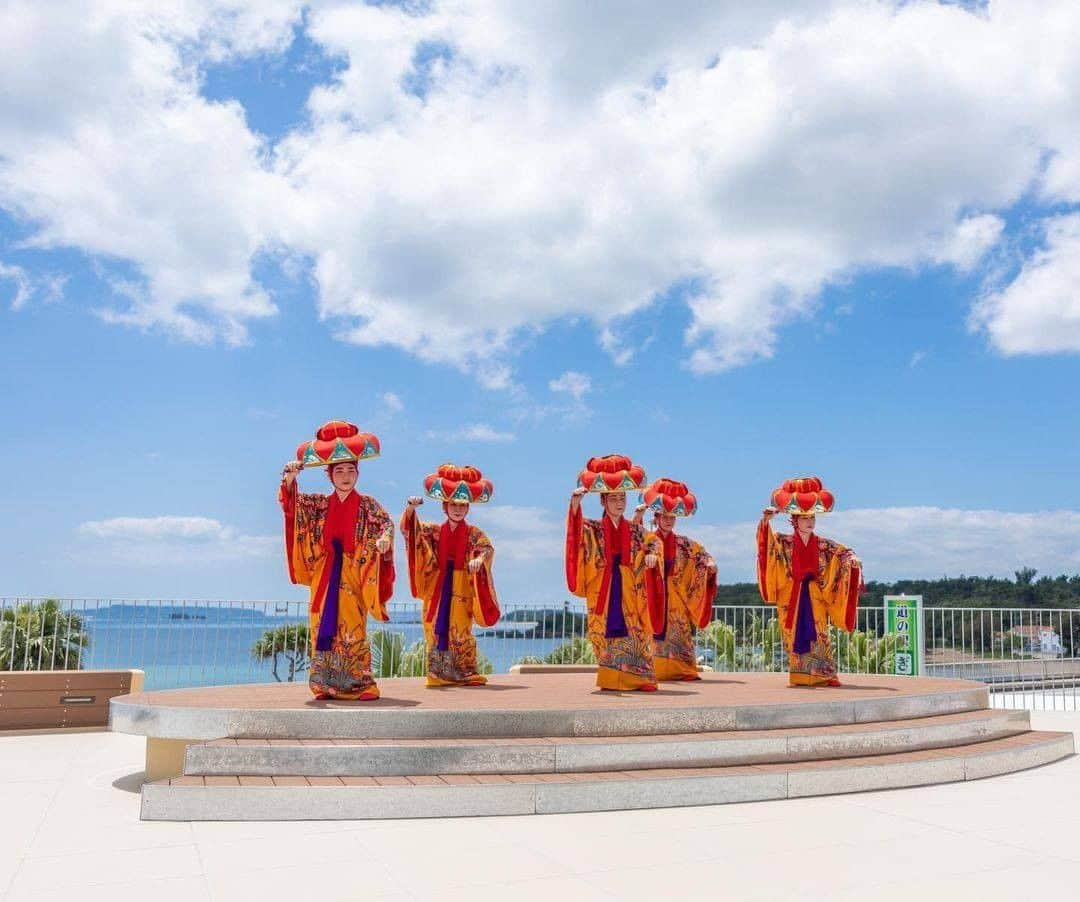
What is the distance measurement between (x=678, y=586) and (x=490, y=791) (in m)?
4.92

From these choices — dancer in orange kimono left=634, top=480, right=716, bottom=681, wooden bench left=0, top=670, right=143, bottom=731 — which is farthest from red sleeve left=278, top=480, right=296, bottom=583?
wooden bench left=0, top=670, right=143, bottom=731

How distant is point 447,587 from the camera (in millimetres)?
9242

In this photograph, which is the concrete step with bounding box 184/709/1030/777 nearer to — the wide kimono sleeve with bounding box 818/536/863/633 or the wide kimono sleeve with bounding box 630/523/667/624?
the wide kimono sleeve with bounding box 630/523/667/624

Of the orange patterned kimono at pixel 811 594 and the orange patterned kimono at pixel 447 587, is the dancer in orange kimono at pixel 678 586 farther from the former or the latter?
the orange patterned kimono at pixel 447 587

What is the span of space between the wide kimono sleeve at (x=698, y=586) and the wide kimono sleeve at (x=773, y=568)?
0.78 metres

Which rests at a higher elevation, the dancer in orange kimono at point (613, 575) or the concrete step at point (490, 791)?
the dancer in orange kimono at point (613, 575)

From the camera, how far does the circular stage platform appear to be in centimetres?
605

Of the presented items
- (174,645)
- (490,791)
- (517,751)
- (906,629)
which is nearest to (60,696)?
(174,645)

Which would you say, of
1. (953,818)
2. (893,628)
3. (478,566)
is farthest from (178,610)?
(893,628)

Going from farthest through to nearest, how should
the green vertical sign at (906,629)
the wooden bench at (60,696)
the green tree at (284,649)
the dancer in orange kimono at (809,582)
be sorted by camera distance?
1. the green vertical sign at (906,629)
2. the green tree at (284,649)
3. the wooden bench at (60,696)
4. the dancer in orange kimono at (809,582)

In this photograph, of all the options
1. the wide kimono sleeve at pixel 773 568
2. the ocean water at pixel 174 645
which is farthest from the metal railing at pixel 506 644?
the wide kimono sleeve at pixel 773 568

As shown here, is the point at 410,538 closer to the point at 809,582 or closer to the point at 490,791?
the point at 490,791

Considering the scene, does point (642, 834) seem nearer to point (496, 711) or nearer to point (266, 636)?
point (496, 711)

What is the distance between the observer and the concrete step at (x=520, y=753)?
20.6 ft
